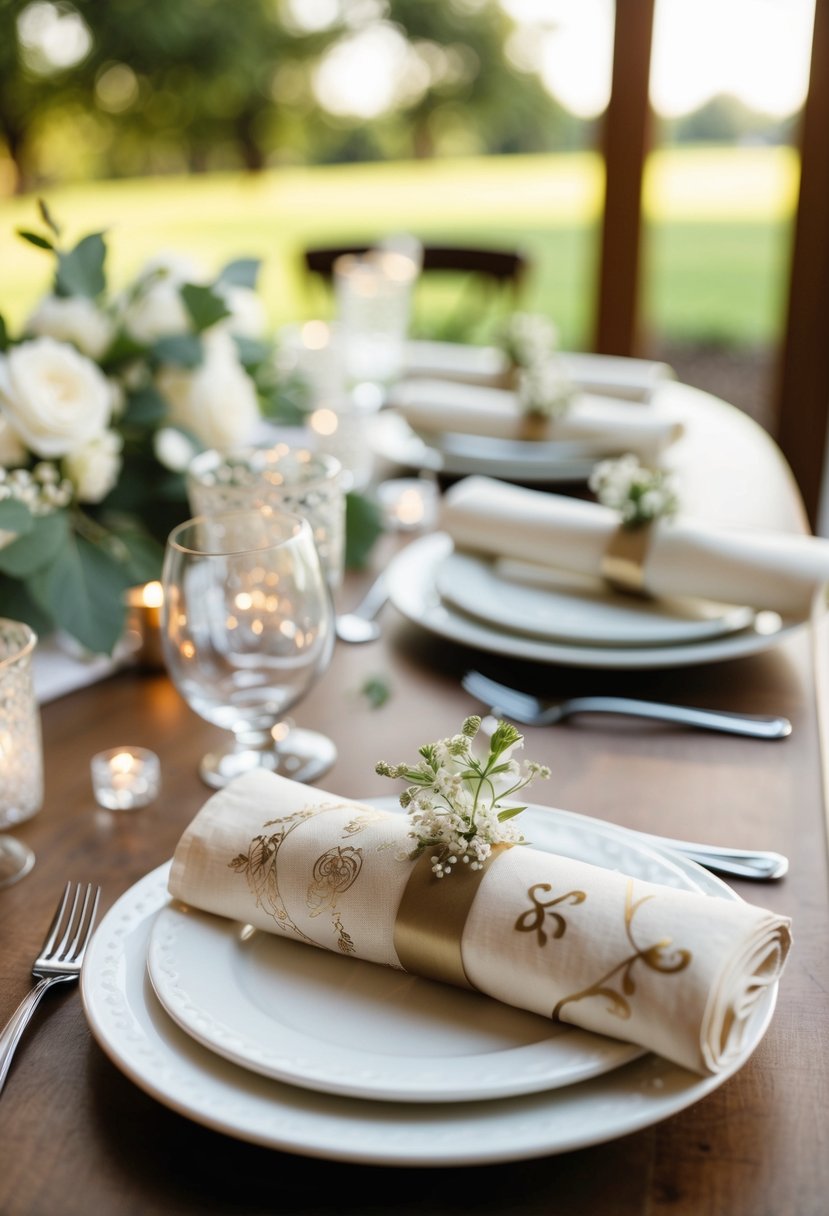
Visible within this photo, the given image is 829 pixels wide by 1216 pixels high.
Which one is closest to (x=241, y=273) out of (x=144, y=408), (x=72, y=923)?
A: (x=144, y=408)

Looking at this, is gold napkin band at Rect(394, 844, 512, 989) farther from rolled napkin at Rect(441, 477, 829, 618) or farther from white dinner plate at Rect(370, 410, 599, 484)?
white dinner plate at Rect(370, 410, 599, 484)

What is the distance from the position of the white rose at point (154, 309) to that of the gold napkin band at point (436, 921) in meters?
0.73

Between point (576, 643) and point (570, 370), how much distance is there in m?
0.75

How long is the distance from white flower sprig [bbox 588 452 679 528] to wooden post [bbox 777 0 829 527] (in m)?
2.04

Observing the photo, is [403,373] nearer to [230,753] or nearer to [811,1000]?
[230,753]

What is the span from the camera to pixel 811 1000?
2.01 feet

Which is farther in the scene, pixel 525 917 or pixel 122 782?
pixel 122 782

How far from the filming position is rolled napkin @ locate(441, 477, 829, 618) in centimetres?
98

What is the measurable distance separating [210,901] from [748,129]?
3.10 meters

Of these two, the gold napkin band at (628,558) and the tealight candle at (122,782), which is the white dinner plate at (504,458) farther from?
the tealight candle at (122,782)

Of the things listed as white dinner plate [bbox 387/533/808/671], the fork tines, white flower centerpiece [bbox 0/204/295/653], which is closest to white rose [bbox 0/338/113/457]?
white flower centerpiece [bbox 0/204/295/653]

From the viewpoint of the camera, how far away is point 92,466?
101 cm

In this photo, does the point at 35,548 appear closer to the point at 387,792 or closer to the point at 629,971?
the point at 387,792

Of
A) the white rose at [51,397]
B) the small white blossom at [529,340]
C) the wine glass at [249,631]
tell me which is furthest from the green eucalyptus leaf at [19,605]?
the small white blossom at [529,340]
